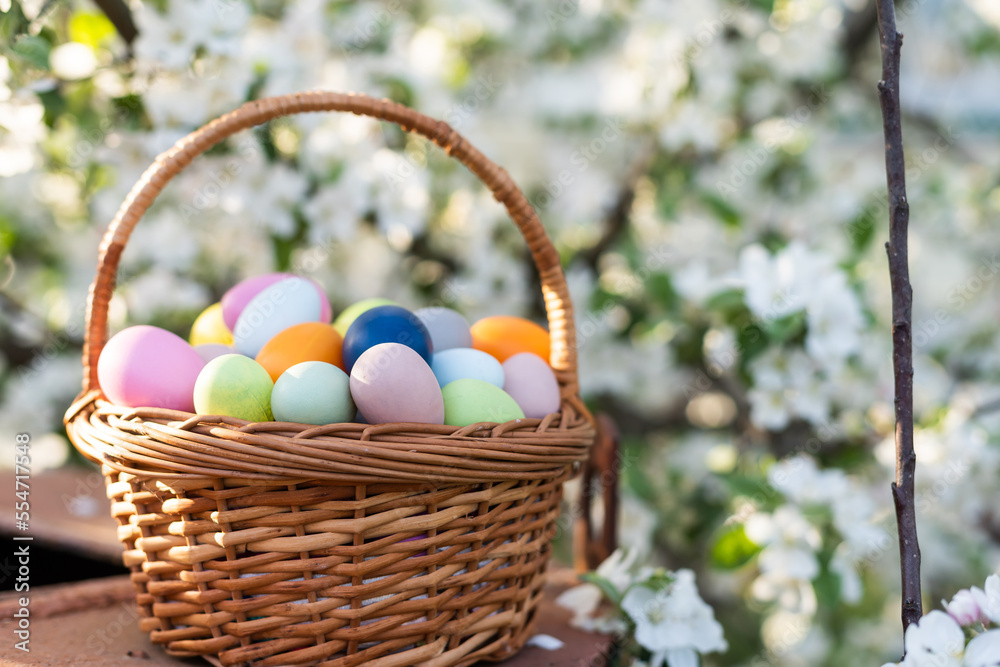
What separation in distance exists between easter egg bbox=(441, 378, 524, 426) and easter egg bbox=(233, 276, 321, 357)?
30cm

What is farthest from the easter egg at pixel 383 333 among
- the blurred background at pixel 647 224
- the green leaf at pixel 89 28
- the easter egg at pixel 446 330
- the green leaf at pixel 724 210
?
the green leaf at pixel 724 210

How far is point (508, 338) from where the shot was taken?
3.66ft

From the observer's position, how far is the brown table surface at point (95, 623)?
34.3 inches

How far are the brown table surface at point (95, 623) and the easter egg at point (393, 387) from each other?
38 centimetres

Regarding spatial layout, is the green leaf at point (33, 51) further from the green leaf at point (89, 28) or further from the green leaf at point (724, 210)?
the green leaf at point (724, 210)

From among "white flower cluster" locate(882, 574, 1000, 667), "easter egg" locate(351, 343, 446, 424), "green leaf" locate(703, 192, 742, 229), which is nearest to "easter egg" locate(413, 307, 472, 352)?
"easter egg" locate(351, 343, 446, 424)

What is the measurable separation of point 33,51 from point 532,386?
91cm

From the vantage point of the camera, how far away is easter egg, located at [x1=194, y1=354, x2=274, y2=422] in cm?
81

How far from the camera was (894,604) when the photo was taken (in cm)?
206

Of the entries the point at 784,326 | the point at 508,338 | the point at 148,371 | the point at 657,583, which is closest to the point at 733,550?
the point at 657,583

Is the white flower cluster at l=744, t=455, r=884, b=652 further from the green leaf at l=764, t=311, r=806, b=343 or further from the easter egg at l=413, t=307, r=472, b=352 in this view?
the easter egg at l=413, t=307, r=472, b=352

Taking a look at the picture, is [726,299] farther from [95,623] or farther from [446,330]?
[95,623]

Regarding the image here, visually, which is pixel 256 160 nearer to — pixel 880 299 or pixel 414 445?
pixel 414 445

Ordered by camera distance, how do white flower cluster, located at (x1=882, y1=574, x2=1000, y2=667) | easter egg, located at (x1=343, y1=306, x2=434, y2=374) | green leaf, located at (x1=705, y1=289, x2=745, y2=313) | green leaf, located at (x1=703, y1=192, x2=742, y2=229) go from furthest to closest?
green leaf, located at (x1=703, y1=192, x2=742, y2=229), green leaf, located at (x1=705, y1=289, x2=745, y2=313), easter egg, located at (x1=343, y1=306, x2=434, y2=374), white flower cluster, located at (x1=882, y1=574, x2=1000, y2=667)
